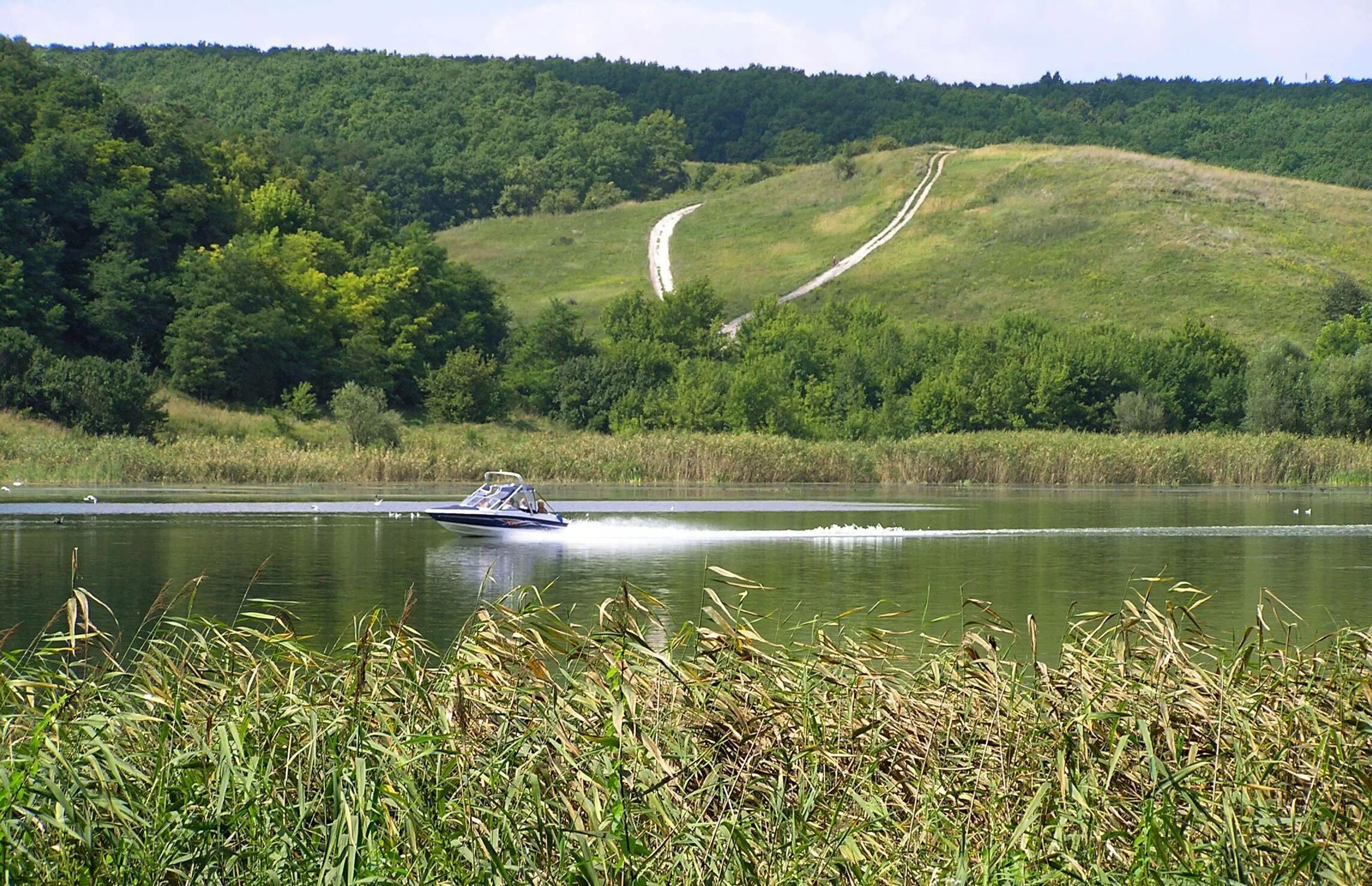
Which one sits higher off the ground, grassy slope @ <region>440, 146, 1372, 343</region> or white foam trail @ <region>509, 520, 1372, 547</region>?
grassy slope @ <region>440, 146, 1372, 343</region>

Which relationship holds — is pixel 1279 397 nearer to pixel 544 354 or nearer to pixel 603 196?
pixel 544 354

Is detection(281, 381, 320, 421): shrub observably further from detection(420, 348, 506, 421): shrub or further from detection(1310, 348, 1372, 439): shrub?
detection(1310, 348, 1372, 439): shrub

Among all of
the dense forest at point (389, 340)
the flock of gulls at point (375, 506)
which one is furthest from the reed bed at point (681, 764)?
the dense forest at point (389, 340)

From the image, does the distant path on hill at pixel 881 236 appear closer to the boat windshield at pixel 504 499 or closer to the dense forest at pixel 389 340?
the dense forest at pixel 389 340

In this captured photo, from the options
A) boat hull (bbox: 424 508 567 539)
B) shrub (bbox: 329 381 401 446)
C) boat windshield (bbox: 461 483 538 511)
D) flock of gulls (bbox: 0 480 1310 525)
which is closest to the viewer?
boat hull (bbox: 424 508 567 539)

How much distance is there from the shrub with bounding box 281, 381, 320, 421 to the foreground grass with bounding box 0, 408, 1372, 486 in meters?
11.0

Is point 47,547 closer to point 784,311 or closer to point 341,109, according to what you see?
point 784,311

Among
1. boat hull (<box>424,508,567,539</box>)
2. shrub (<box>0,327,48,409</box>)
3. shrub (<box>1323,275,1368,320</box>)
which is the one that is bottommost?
boat hull (<box>424,508,567,539</box>)

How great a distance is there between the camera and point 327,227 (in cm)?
9556

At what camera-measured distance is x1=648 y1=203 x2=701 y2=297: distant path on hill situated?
122 meters

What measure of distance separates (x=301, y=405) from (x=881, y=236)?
64562 mm

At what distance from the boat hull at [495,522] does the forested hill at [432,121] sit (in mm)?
115318

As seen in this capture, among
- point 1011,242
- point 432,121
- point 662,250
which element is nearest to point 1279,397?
point 1011,242

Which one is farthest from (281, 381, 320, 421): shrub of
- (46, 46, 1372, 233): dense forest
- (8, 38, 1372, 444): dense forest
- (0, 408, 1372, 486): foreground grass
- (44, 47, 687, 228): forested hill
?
(44, 47, 687, 228): forested hill
